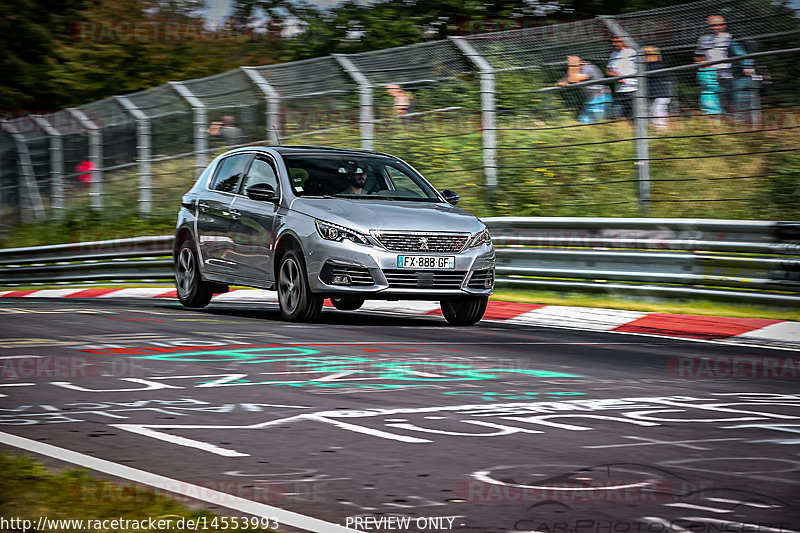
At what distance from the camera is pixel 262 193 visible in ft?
39.9

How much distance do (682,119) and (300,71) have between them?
19.9 feet

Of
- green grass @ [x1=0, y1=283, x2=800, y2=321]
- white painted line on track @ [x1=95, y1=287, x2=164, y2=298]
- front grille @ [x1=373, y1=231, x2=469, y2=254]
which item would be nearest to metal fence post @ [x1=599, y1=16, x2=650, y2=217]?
green grass @ [x1=0, y1=283, x2=800, y2=321]

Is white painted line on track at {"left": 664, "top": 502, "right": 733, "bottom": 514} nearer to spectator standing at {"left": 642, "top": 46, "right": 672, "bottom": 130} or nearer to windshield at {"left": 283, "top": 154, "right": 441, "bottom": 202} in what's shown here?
windshield at {"left": 283, "top": 154, "right": 441, "bottom": 202}

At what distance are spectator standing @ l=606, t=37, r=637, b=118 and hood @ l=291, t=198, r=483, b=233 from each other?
3.31m

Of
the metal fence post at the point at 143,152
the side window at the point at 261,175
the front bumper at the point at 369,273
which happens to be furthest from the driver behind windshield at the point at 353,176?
the metal fence post at the point at 143,152

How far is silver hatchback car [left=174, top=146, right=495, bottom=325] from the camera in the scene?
11.4 meters

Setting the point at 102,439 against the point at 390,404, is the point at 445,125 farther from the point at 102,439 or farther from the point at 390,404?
the point at 102,439

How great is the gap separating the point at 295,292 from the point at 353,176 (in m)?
1.42

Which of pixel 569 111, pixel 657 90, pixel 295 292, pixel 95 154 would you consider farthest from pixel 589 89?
pixel 95 154

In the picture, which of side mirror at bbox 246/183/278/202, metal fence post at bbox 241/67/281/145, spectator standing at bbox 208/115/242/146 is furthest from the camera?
spectator standing at bbox 208/115/242/146

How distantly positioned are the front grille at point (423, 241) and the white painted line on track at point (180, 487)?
5926 millimetres

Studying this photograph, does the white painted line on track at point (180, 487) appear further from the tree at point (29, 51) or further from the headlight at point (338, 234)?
the tree at point (29, 51)

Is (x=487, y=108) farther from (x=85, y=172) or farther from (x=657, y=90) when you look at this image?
(x=85, y=172)

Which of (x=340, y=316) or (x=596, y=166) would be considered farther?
(x=596, y=166)
